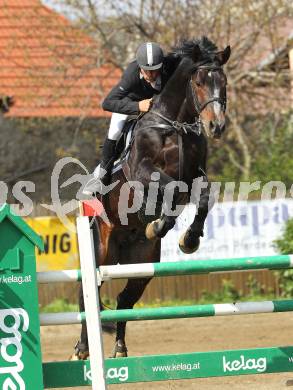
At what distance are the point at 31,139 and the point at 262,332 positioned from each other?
9960 millimetres

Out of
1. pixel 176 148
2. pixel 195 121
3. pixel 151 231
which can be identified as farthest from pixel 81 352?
pixel 195 121

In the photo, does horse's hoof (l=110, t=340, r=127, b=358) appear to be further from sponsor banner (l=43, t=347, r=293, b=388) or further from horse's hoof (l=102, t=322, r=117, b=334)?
sponsor banner (l=43, t=347, r=293, b=388)

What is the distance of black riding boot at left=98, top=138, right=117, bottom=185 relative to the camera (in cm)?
719

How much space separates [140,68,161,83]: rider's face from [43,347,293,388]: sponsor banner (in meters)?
2.50

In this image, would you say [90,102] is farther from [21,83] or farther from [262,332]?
[262,332]

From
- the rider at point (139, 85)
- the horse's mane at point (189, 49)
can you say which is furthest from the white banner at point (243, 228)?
the horse's mane at point (189, 49)

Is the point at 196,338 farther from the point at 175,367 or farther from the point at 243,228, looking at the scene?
the point at 175,367

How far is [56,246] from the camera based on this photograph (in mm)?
12570

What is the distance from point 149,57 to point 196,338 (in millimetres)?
3810

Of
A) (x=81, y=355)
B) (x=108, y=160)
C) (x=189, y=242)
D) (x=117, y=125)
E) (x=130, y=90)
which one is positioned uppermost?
(x=130, y=90)

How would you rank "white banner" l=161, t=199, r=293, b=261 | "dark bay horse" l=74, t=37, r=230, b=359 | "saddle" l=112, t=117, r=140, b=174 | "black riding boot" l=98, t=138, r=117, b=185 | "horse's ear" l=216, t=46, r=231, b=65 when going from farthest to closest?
"white banner" l=161, t=199, r=293, b=261 → "black riding boot" l=98, t=138, r=117, b=185 → "saddle" l=112, t=117, r=140, b=174 → "horse's ear" l=216, t=46, r=231, b=65 → "dark bay horse" l=74, t=37, r=230, b=359

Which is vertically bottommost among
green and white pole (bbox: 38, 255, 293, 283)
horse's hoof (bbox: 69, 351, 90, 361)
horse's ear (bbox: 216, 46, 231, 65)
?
horse's hoof (bbox: 69, 351, 90, 361)

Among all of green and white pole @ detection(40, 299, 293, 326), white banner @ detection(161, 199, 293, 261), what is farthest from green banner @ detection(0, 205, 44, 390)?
white banner @ detection(161, 199, 293, 261)

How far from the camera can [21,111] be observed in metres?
18.3
